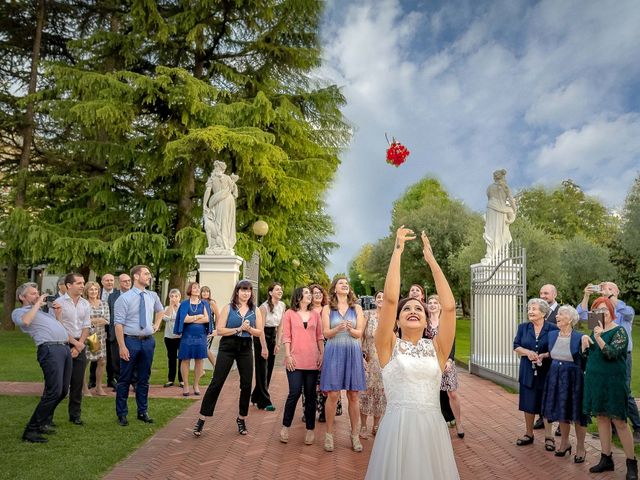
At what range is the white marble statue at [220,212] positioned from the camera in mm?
13320

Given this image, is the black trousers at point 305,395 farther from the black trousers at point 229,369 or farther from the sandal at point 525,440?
the sandal at point 525,440

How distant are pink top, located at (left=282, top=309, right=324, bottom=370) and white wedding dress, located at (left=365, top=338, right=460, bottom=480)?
124 inches

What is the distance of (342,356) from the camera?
635cm

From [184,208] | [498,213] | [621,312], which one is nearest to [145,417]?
[621,312]

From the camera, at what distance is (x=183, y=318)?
370 inches

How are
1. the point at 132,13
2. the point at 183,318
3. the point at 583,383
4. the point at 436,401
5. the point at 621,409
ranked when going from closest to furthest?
the point at 436,401
the point at 621,409
the point at 583,383
the point at 183,318
the point at 132,13

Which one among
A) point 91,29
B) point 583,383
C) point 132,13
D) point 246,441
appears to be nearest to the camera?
point 583,383

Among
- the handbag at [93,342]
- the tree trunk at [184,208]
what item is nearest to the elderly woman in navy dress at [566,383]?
the handbag at [93,342]

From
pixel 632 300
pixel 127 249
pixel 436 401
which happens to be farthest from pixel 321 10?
pixel 632 300

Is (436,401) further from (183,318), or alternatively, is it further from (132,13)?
(132,13)

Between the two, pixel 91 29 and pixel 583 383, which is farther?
pixel 91 29

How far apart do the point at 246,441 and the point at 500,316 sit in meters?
7.32

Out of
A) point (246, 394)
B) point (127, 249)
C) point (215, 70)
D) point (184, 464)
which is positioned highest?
point (215, 70)

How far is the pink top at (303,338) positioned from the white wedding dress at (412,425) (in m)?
3.15
